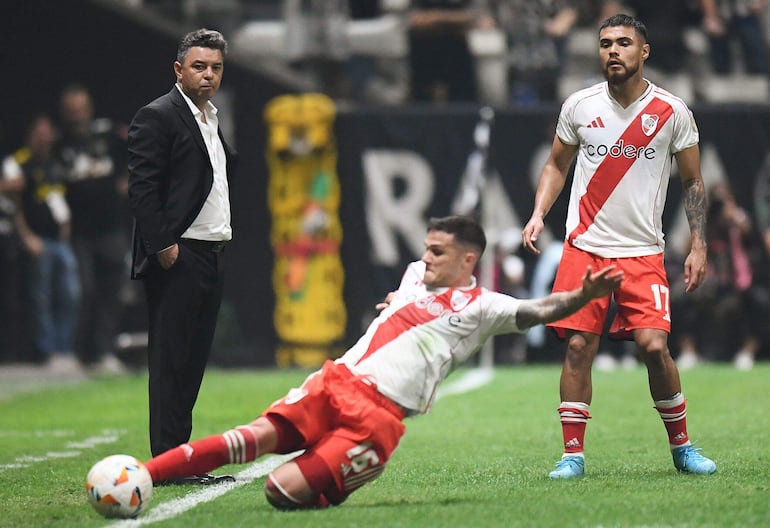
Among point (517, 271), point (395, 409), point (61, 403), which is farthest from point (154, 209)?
point (517, 271)

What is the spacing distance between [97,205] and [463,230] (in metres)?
10.6

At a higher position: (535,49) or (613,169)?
(535,49)

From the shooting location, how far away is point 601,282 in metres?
6.43

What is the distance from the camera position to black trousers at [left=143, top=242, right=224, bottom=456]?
25.6 feet

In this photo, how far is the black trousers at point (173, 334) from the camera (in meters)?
7.79

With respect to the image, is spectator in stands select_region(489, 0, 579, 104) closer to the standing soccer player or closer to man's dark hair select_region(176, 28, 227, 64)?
the standing soccer player

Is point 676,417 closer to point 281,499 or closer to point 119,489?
point 281,499

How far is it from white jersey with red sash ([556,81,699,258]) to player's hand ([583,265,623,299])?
1401mm

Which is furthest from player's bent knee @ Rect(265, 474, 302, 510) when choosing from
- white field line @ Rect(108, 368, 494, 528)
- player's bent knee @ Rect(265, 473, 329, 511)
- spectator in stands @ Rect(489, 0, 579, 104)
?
spectator in stands @ Rect(489, 0, 579, 104)

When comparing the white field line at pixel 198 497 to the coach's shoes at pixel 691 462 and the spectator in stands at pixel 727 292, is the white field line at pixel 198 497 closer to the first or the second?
the coach's shoes at pixel 691 462


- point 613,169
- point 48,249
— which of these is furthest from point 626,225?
point 48,249

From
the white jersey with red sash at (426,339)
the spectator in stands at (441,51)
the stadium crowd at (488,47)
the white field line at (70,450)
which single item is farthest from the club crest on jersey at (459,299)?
the spectator in stands at (441,51)

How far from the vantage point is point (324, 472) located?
646 centimetres

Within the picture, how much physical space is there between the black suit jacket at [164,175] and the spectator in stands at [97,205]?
906cm
